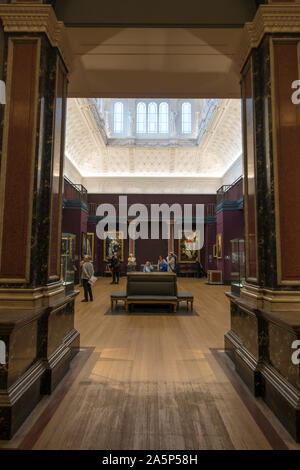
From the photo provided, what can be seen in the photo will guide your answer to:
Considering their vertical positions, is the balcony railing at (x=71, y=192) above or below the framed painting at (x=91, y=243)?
above

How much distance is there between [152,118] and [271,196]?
21.0 metres

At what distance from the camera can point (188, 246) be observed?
2108 centimetres

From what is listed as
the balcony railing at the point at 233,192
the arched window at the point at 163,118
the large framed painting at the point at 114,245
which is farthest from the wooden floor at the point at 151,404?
the arched window at the point at 163,118

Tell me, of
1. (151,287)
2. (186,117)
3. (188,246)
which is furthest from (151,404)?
(186,117)

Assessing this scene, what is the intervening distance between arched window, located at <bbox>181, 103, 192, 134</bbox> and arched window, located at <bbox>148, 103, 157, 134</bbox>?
6.78 ft

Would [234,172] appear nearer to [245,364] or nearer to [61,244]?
[61,244]

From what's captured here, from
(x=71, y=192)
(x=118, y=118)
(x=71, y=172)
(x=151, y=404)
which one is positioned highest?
(x=118, y=118)

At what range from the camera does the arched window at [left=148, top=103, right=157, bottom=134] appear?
22.5 m

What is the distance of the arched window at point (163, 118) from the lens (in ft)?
73.4

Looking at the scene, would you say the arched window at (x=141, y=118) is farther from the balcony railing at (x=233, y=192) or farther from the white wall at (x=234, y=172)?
the balcony railing at (x=233, y=192)

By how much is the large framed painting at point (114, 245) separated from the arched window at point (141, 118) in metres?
8.22

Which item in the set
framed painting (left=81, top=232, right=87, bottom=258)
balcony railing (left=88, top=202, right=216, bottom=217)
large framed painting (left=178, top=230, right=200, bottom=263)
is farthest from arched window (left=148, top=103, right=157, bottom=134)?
framed painting (left=81, top=232, right=87, bottom=258)

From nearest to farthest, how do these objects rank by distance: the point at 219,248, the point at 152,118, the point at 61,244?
the point at 61,244
the point at 219,248
the point at 152,118
